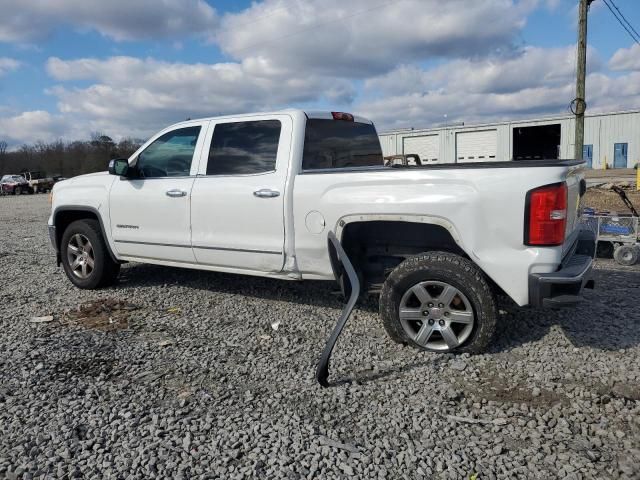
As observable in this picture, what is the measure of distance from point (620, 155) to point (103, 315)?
1847 inches

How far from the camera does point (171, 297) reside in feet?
18.7

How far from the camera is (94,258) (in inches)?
235

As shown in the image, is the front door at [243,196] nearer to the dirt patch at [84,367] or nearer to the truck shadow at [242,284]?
the truck shadow at [242,284]

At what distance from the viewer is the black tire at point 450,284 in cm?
375

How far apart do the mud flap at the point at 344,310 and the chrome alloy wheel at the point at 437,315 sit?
1.47 ft

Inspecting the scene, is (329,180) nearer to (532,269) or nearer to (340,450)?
(532,269)

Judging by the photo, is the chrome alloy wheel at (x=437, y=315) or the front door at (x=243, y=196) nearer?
the chrome alloy wheel at (x=437, y=315)

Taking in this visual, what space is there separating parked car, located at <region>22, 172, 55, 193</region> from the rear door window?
145 feet

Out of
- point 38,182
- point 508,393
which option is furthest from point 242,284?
point 38,182

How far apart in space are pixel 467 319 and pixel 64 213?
5.00 metres

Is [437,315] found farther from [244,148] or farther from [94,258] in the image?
[94,258]

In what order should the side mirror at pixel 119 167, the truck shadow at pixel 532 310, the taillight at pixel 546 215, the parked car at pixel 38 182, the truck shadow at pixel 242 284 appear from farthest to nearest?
the parked car at pixel 38 182 → the truck shadow at pixel 242 284 → the side mirror at pixel 119 167 → the truck shadow at pixel 532 310 → the taillight at pixel 546 215

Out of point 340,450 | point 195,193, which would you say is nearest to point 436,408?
point 340,450

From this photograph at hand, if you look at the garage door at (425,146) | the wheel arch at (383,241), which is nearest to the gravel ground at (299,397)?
the wheel arch at (383,241)
